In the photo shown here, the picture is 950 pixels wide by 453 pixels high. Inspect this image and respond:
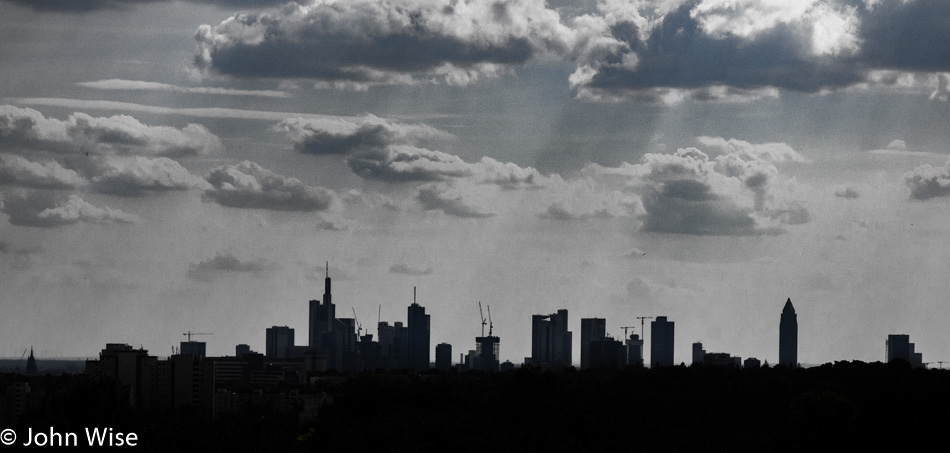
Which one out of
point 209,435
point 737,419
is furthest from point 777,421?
Answer: point 209,435

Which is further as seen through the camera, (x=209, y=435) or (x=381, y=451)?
(x=209, y=435)

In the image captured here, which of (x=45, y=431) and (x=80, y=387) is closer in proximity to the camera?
(x=45, y=431)

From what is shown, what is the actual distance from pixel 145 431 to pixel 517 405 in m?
41.1

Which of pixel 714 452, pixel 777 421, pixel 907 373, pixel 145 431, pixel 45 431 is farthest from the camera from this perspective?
pixel 907 373

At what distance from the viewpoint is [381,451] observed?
9006 cm

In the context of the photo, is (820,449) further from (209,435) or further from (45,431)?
(45,431)

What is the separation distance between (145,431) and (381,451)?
61.1ft

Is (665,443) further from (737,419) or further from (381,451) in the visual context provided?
(381,451)

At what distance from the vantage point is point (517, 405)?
5094 inches

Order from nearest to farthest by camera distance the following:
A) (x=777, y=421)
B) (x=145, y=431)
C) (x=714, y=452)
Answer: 1. (x=145, y=431)
2. (x=714, y=452)
3. (x=777, y=421)

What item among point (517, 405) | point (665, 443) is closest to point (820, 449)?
point (517, 405)

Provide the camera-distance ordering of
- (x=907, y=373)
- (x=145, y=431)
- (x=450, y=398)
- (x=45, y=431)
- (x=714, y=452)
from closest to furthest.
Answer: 1. (x=45, y=431)
2. (x=145, y=431)
3. (x=450, y=398)
4. (x=714, y=452)
5. (x=907, y=373)

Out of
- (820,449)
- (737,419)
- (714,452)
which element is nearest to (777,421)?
(737,419)

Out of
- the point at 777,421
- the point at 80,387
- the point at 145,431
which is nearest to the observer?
the point at 145,431
